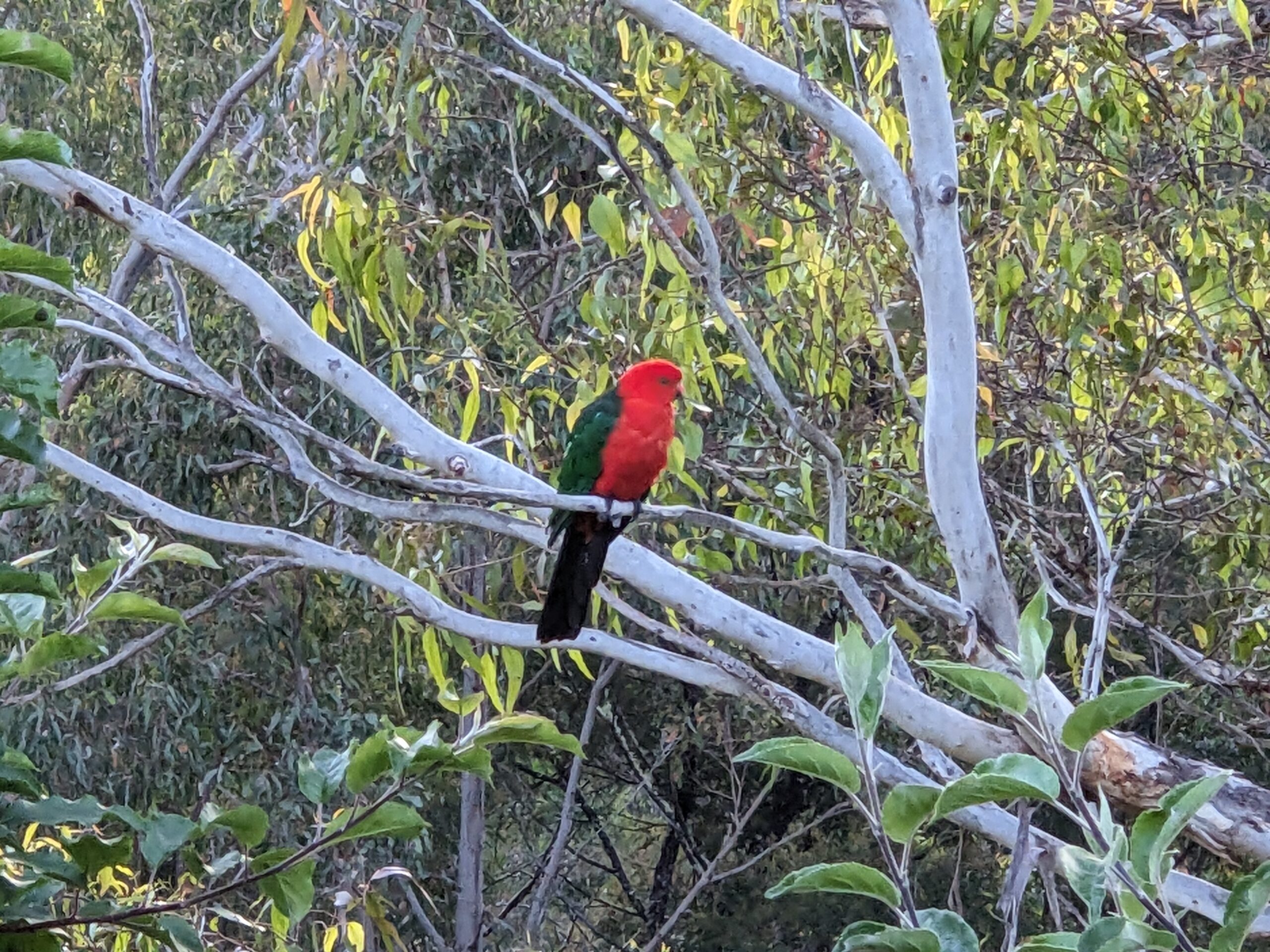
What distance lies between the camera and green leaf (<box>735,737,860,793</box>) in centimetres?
126

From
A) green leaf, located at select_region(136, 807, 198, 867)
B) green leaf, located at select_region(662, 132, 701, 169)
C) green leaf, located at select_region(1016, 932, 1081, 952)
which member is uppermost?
green leaf, located at select_region(662, 132, 701, 169)

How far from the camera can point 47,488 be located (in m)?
1.68

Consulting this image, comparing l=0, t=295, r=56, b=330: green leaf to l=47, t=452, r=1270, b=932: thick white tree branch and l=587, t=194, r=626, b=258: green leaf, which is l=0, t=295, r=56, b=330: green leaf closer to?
l=587, t=194, r=626, b=258: green leaf

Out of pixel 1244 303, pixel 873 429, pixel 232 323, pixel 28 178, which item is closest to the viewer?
pixel 28 178

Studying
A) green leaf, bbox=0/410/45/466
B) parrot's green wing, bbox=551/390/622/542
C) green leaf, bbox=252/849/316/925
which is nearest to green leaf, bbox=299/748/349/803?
green leaf, bbox=252/849/316/925

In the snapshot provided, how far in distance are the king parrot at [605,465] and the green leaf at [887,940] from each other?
8.15ft

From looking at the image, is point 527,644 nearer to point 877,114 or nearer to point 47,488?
point 877,114

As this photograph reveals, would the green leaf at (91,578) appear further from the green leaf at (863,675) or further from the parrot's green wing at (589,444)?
the parrot's green wing at (589,444)

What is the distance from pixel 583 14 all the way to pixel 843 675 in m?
5.52

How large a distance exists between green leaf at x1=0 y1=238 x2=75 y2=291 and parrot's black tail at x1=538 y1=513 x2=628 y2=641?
2.22m

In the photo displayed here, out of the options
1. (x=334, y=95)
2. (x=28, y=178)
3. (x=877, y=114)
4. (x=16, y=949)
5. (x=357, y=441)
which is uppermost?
(x=877, y=114)

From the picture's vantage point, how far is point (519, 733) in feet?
5.63

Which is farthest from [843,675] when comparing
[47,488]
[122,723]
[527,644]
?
[122,723]

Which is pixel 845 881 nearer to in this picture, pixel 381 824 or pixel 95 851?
pixel 381 824
